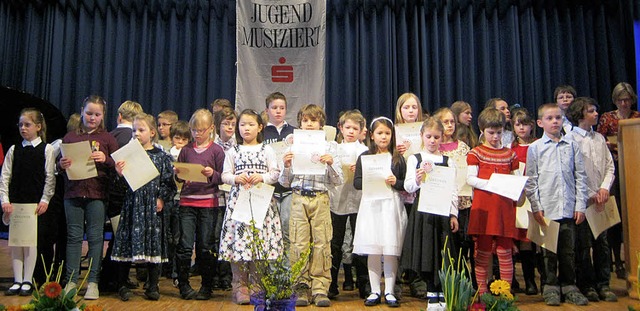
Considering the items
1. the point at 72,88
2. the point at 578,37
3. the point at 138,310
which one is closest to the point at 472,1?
the point at 578,37

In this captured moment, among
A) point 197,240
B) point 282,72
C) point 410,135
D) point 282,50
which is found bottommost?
point 197,240

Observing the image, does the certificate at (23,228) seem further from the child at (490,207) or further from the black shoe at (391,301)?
the child at (490,207)

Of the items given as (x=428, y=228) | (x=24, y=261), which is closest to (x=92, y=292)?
(x=24, y=261)

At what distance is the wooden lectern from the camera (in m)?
3.52

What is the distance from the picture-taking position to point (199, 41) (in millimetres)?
6934

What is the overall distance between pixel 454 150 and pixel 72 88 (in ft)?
16.1

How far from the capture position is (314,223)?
3521 millimetres

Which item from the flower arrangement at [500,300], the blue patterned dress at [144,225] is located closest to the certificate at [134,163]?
the blue patterned dress at [144,225]

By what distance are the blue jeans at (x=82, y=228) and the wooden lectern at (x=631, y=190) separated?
130 inches

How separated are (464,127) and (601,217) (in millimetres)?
1119

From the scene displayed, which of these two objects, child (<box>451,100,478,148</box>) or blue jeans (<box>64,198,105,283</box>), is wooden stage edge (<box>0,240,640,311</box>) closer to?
blue jeans (<box>64,198,105,283</box>)

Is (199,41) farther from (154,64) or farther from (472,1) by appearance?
(472,1)

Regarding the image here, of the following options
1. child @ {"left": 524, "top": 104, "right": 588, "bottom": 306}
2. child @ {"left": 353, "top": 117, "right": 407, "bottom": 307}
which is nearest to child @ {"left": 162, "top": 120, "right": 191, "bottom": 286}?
child @ {"left": 353, "top": 117, "right": 407, "bottom": 307}

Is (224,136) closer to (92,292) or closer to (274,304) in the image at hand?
(92,292)
